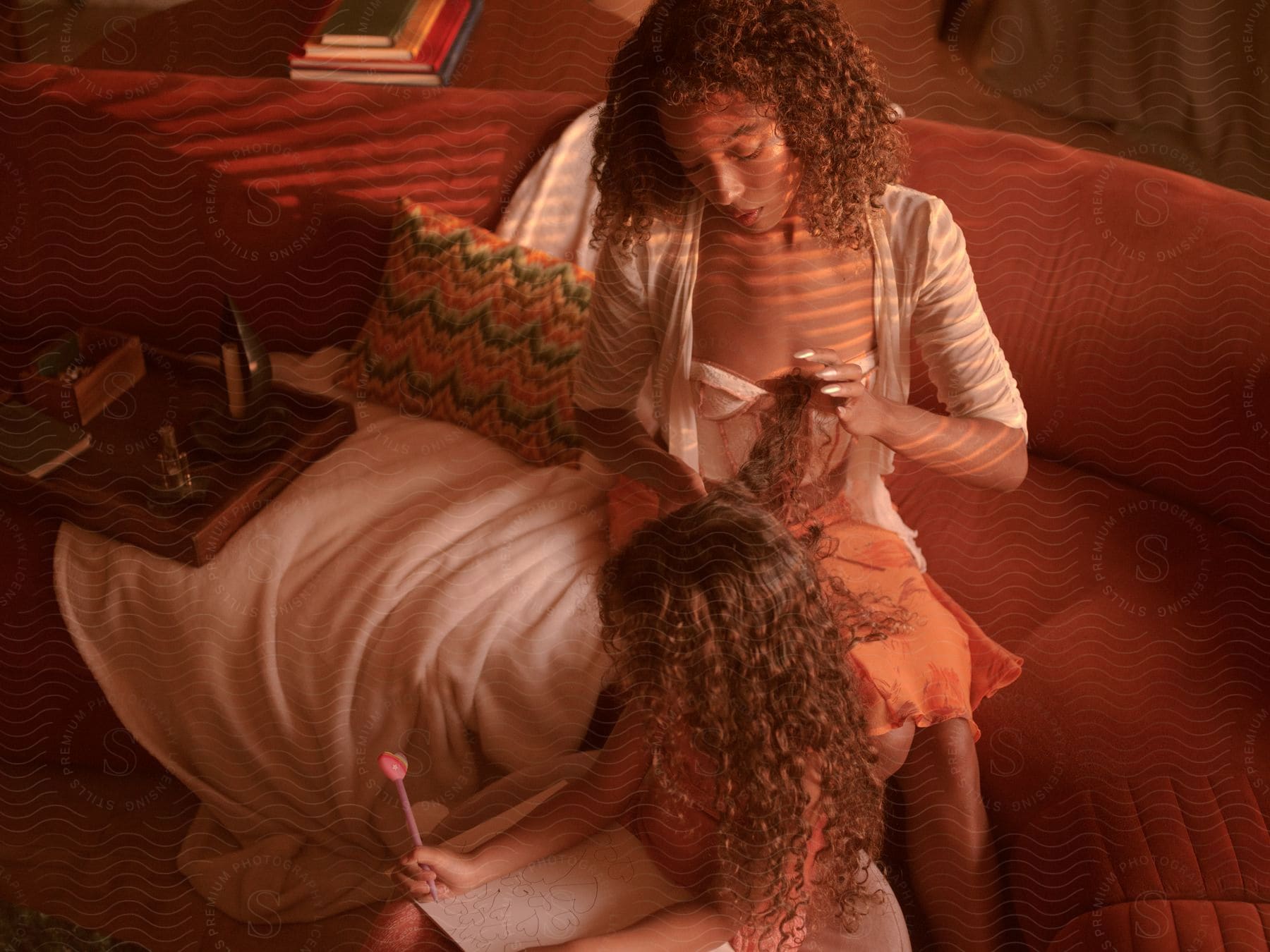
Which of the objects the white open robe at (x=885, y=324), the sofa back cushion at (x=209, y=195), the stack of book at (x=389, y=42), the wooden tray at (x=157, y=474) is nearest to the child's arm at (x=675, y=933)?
the white open robe at (x=885, y=324)

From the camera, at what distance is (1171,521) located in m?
0.98

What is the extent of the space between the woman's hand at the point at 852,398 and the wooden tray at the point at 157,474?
491mm

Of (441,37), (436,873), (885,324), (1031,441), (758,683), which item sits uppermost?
(441,37)

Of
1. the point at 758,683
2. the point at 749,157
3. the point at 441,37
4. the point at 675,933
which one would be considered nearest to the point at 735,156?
the point at 749,157

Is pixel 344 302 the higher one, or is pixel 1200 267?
pixel 1200 267

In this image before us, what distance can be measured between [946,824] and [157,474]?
781mm

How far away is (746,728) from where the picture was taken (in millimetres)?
790

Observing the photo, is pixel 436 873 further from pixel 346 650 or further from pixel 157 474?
pixel 157 474

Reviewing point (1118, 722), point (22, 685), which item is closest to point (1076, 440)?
point (1118, 722)

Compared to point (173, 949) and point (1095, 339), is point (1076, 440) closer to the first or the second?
point (1095, 339)

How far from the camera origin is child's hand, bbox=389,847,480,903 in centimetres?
86


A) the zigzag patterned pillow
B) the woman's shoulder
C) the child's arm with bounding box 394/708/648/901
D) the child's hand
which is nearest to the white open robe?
the woman's shoulder

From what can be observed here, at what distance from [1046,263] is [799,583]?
1.33ft

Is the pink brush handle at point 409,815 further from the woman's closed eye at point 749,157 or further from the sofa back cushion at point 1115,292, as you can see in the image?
the sofa back cushion at point 1115,292
